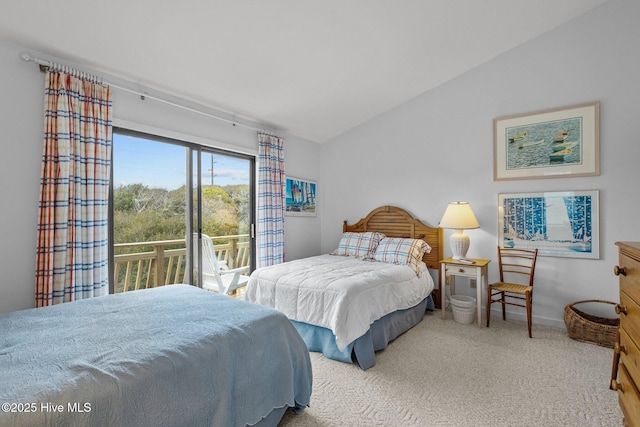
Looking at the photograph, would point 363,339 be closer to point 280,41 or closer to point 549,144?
point 280,41

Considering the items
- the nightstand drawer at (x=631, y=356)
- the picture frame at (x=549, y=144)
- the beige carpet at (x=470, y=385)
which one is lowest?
the beige carpet at (x=470, y=385)

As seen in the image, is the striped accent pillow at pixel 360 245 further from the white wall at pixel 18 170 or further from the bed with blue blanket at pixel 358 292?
the white wall at pixel 18 170

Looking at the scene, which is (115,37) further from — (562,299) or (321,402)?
(562,299)

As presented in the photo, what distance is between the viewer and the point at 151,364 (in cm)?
122

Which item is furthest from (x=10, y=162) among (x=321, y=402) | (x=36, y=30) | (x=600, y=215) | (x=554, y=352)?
(x=600, y=215)

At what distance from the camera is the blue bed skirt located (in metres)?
2.45

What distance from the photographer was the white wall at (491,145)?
9.66 feet

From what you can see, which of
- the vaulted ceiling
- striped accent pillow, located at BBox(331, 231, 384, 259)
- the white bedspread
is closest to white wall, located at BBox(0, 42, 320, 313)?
the vaulted ceiling

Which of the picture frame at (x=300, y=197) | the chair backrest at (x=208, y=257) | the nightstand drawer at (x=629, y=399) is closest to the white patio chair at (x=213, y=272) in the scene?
the chair backrest at (x=208, y=257)

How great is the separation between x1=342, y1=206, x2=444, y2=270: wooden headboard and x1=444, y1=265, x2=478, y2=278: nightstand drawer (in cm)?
42

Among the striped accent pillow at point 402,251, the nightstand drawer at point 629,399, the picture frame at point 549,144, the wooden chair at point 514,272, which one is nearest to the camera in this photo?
the nightstand drawer at point 629,399

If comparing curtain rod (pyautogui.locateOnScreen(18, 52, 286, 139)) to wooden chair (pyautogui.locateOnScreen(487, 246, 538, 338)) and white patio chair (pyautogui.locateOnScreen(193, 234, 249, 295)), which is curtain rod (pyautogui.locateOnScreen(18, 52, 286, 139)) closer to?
white patio chair (pyautogui.locateOnScreen(193, 234, 249, 295))

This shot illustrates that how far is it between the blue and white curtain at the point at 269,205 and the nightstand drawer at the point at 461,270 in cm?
209

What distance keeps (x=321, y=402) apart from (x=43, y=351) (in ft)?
5.03
